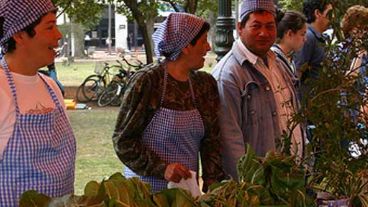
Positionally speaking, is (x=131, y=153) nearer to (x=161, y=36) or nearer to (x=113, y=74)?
(x=161, y=36)

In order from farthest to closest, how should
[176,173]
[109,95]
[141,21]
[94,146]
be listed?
[109,95]
[141,21]
[94,146]
[176,173]

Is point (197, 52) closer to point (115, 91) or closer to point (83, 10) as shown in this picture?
point (83, 10)

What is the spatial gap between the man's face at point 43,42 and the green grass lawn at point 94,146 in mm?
2466

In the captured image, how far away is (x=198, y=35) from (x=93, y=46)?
24.3 meters

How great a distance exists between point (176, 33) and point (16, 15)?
0.72 meters

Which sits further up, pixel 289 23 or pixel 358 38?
pixel 358 38

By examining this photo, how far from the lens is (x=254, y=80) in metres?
2.92

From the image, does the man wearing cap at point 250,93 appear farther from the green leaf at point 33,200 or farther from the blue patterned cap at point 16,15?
the green leaf at point 33,200

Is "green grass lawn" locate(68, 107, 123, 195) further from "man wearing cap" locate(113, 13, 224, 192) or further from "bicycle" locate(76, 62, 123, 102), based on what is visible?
"man wearing cap" locate(113, 13, 224, 192)

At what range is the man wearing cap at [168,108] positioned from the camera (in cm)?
276

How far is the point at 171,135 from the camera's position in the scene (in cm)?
280

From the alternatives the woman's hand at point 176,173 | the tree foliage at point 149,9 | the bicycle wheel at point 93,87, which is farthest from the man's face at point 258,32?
the bicycle wheel at point 93,87

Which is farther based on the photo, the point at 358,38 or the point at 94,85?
the point at 94,85

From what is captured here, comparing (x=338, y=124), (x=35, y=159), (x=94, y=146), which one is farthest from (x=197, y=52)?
(x=94, y=146)
